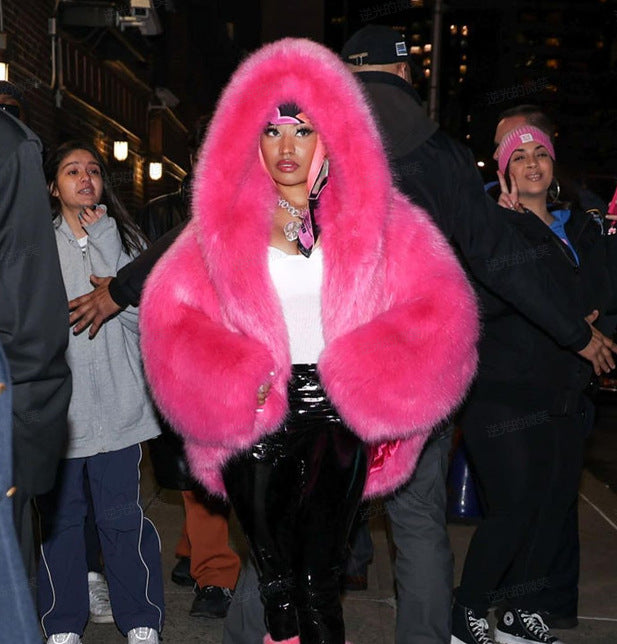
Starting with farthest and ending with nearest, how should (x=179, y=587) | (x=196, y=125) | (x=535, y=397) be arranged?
(x=179, y=587)
(x=196, y=125)
(x=535, y=397)

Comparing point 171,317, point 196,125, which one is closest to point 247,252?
point 171,317

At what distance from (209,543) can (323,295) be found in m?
2.02

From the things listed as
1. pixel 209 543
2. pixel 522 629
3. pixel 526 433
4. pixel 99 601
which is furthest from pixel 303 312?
pixel 99 601

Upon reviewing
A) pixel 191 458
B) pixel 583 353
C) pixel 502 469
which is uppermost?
pixel 583 353

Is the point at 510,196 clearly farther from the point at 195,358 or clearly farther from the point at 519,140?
the point at 195,358

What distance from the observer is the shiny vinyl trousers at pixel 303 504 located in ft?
11.0

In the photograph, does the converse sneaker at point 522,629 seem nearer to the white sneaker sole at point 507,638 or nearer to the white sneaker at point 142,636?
the white sneaker sole at point 507,638

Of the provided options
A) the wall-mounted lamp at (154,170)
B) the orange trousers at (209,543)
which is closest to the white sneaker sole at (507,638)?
the orange trousers at (209,543)

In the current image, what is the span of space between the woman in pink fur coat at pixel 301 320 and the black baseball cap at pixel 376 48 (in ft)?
1.59

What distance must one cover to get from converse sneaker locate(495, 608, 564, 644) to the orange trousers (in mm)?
1271

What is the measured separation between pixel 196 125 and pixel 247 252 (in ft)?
6.06

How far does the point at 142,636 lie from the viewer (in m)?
4.30

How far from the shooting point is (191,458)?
3578 mm

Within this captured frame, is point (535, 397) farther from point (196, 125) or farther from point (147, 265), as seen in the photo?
point (196, 125)
